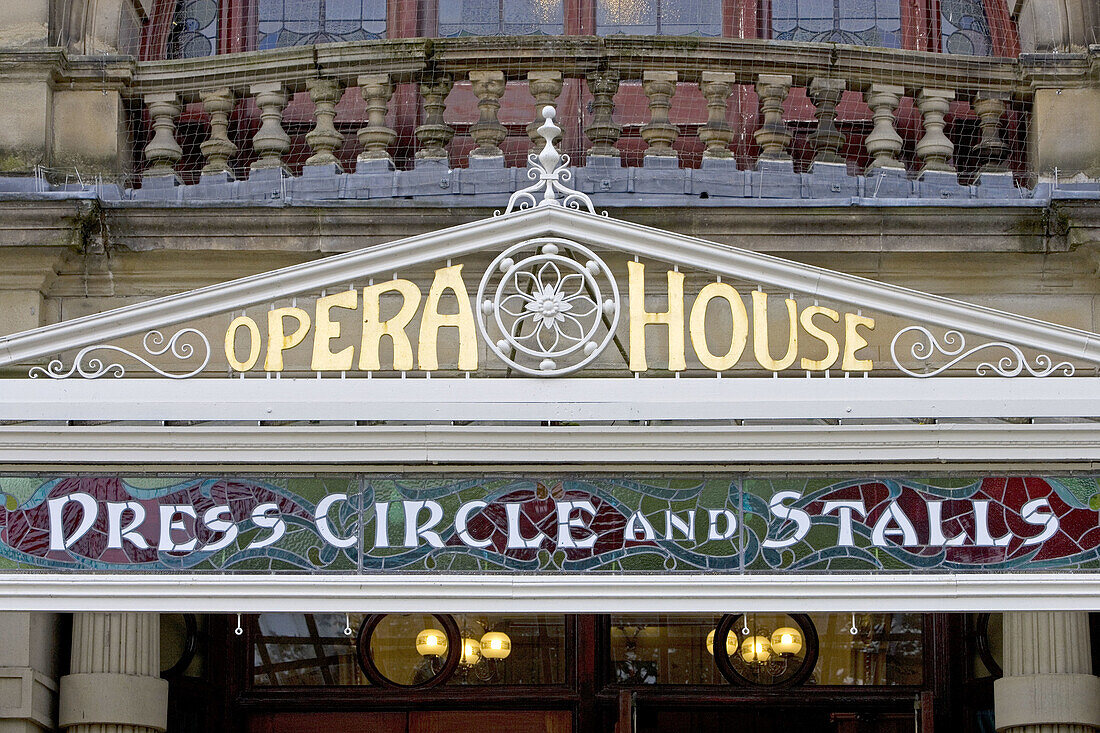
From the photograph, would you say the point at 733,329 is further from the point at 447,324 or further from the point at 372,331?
the point at 372,331

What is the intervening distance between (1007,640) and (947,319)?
8.11ft

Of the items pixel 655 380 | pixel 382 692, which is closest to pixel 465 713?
pixel 382 692

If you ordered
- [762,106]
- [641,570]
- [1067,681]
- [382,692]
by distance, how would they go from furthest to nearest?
1. [382,692]
2. [762,106]
3. [1067,681]
4. [641,570]

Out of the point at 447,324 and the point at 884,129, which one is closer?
the point at 447,324

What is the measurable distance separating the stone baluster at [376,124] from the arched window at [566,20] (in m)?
1.15

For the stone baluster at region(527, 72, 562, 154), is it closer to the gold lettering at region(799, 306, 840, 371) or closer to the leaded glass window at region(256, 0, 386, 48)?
the leaded glass window at region(256, 0, 386, 48)

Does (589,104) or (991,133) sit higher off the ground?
(589,104)

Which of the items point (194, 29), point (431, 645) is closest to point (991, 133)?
point (431, 645)

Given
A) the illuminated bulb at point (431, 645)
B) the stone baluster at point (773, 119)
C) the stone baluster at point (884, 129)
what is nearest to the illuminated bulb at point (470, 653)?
the illuminated bulb at point (431, 645)

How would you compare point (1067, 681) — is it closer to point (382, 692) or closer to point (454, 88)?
point (382, 692)

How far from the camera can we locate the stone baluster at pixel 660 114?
30.1ft

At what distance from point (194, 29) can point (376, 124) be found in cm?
177

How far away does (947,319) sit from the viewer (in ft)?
23.2

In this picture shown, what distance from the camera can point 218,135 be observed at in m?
9.30
